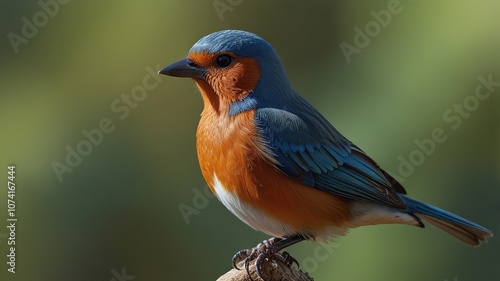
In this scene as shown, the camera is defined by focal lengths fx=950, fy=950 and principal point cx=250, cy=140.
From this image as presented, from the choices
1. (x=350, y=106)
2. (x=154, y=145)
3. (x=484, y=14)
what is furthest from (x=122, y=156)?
(x=484, y=14)

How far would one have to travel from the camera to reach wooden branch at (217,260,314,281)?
4.18m

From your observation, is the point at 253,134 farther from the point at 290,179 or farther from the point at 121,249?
the point at 121,249

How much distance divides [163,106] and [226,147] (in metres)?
2.06

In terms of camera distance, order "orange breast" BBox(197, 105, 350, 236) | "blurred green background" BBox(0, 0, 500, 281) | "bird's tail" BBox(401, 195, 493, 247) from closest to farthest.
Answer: "orange breast" BBox(197, 105, 350, 236) < "bird's tail" BBox(401, 195, 493, 247) < "blurred green background" BBox(0, 0, 500, 281)

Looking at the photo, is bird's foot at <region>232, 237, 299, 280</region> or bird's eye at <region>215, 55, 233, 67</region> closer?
bird's foot at <region>232, 237, 299, 280</region>

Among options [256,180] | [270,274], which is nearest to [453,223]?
[256,180]

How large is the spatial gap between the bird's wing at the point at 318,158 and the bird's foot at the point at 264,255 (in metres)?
0.40

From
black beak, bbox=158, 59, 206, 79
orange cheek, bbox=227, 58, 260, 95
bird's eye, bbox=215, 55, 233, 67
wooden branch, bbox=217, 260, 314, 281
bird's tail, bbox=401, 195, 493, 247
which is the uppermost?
black beak, bbox=158, 59, 206, 79

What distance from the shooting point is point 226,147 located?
15.5ft

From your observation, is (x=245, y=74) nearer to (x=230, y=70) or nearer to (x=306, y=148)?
(x=230, y=70)

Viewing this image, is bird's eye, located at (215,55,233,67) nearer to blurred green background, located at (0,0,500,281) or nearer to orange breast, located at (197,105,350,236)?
orange breast, located at (197,105,350,236)

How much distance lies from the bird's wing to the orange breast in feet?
0.19

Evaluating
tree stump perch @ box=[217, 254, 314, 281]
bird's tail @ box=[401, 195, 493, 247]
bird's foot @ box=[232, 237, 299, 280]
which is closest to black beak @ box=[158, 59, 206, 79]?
bird's foot @ box=[232, 237, 299, 280]

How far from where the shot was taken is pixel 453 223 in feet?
16.5
